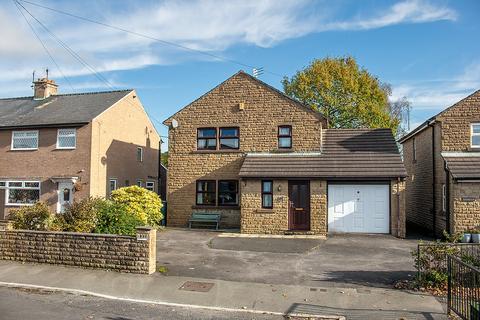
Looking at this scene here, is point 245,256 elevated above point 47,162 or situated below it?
below

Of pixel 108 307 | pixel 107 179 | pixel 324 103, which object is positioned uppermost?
pixel 324 103

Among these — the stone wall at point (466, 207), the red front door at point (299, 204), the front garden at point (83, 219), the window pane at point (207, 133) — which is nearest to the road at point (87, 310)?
the front garden at point (83, 219)

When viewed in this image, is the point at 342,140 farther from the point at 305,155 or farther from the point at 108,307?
the point at 108,307

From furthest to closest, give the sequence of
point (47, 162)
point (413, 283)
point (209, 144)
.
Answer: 1. point (47, 162)
2. point (209, 144)
3. point (413, 283)

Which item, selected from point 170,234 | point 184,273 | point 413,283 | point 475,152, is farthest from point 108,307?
point 475,152

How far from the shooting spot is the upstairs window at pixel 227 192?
70.8ft

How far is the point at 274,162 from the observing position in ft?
66.4

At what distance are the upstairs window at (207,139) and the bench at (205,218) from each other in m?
3.35

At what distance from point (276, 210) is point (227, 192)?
3.19m

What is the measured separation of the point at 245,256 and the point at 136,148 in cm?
1629

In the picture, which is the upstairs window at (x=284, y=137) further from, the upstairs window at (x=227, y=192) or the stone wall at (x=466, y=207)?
the stone wall at (x=466, y=207)

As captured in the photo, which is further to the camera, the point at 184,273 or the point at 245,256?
the point at 245,256

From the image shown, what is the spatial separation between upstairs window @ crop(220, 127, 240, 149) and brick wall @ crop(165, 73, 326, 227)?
27cm

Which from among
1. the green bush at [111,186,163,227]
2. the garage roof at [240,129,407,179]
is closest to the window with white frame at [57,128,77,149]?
the green bush at [111,186,163,227]
